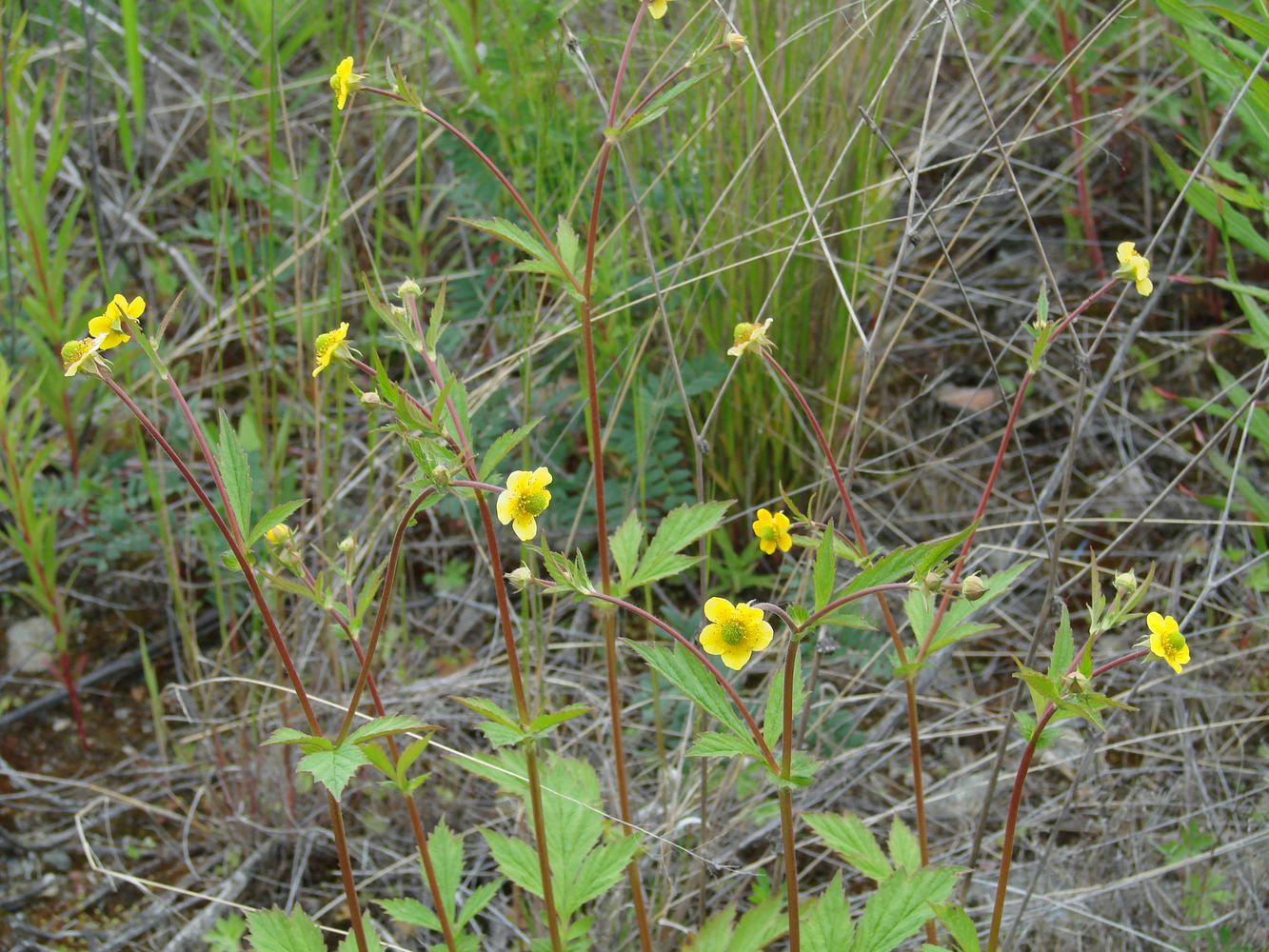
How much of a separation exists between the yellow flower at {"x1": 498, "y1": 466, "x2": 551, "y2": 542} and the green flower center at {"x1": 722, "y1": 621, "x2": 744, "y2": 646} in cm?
20

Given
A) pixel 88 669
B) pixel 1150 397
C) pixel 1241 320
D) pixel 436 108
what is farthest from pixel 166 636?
pixel 1241 320

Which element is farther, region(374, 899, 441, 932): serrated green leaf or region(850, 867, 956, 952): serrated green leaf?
region(374, 899, 441, 932): serrated green leaf

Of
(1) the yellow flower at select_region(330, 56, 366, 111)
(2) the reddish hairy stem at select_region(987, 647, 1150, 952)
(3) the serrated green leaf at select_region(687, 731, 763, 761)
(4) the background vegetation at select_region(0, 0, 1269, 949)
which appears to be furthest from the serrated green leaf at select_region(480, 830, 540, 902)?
(1) the yellow flower at select_region(330, 56, 366, 111)

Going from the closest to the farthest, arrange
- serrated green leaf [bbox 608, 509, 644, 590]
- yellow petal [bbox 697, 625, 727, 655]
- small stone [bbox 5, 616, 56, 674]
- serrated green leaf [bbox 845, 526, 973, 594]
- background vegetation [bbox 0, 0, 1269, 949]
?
serrated green leaf [bbox 845, 526, 973, 594]
yellow petal [bbox 697, 625, 727, 655]
serrated green leaf [bbox 608, 509, 644, 590]
background vegetation [bbox 0, 0, 1269, 949]
small stone [bbox 5, 616, 56, 674]

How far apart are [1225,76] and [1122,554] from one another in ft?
2.75

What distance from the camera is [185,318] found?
2605 millimetres

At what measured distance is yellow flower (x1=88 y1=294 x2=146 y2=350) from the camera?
109 centimetres

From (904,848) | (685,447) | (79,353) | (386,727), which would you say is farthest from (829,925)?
(685,447)

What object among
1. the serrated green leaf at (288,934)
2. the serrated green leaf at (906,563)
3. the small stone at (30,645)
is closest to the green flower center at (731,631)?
the serrated green leaf at (906,563)

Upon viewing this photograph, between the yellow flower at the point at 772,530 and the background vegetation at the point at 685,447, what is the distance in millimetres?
169

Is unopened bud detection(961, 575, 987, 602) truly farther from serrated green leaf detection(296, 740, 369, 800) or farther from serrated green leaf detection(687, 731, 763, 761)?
serrated green leaf detection(296, 740, 369, 800)

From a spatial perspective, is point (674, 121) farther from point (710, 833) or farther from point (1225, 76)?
point (710, 833)

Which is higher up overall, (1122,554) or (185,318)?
(185,318)

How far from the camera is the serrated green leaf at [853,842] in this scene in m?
1.30
